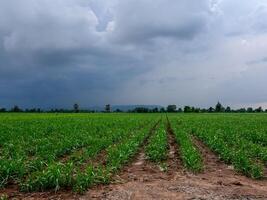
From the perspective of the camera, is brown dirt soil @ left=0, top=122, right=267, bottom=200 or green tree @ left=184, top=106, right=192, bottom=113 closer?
brown dirt soil @ left=0, top=122, right=267, bottom=200

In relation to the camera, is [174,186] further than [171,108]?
No

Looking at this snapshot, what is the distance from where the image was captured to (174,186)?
9.66 metres

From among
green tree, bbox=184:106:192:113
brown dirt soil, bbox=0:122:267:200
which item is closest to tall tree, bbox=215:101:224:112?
green tree, bbox=184:106:192:113

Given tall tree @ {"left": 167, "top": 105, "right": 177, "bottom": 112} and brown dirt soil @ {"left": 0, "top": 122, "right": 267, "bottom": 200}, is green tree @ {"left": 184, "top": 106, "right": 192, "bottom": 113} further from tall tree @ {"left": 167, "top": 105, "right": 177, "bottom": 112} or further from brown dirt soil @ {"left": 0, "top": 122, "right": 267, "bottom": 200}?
brown dirt soil @ {"left": 0, "top": 122, "right": 267, "bottom": 200}

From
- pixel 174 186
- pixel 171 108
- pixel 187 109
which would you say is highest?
pixel 171 108

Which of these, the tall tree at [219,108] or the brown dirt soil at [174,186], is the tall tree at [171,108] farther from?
the brown dirt soil at [174,186]

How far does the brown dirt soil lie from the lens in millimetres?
8727

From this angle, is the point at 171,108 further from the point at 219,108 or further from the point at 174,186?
the point at 174,186

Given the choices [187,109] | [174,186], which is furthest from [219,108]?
[174,186]

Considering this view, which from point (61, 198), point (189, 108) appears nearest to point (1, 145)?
point (61, 198)

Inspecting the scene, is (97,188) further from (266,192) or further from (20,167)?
(266,192)

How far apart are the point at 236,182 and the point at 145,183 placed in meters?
2.46

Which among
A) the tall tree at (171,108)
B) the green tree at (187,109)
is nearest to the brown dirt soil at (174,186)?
the green tree at (187,109)

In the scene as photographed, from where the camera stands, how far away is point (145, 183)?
32.7 feet
